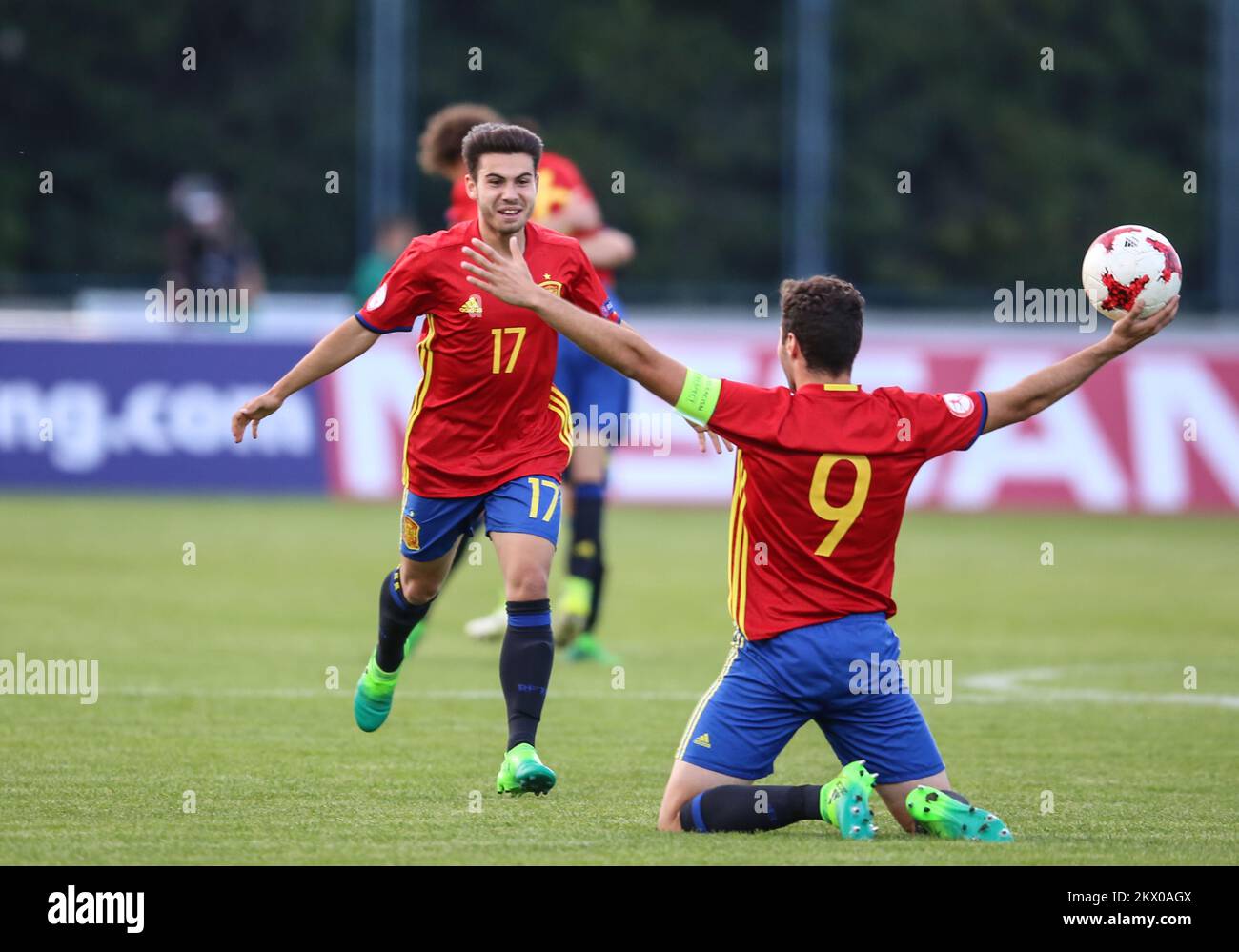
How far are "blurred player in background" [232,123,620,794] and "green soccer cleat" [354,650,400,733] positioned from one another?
52 centimetres

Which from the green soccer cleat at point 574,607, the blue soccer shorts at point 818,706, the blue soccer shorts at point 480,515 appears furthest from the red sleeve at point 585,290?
the green soccer cleat at point 574,607

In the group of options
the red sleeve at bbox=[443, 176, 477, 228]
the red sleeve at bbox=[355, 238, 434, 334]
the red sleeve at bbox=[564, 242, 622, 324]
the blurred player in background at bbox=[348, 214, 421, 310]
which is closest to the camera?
the red sleeve at bbox=[355, 238, 434, 334]

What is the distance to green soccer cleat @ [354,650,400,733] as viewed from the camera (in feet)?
24.6

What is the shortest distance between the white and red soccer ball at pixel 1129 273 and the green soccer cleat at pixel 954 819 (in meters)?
→ 1.49

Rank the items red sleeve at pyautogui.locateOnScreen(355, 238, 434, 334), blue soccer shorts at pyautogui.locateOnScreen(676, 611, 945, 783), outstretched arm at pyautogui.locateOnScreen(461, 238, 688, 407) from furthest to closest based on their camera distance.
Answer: red sleeve at pyautogui.locateOnScreen(355, 238, 434, 334) < blue soccer shorts at pyautogui.locateOnScreen(676, 611, 945, 783) < outstretched arm at pyautogui.locateOnScreen(461, 238, 688, 407)

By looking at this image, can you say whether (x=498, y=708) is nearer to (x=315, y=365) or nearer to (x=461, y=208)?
(x=461, y=208)

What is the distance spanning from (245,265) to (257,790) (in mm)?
18574

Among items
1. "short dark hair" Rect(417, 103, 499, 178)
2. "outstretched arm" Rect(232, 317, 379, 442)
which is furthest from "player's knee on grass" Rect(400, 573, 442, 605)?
"short dark hair" Rect(417, 103, 499, 178)

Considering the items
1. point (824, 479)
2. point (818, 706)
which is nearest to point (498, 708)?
point (818, 706)

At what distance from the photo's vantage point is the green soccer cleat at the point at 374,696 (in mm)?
7512

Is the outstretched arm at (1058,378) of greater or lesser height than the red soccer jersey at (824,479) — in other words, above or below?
above

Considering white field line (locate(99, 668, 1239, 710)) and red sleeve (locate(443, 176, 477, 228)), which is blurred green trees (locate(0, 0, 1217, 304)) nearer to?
red sleeve (locate(443, 176, 477, 228))

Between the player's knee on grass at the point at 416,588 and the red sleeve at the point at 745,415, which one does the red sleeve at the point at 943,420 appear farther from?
the player's knee on grass at the point at 416,588
